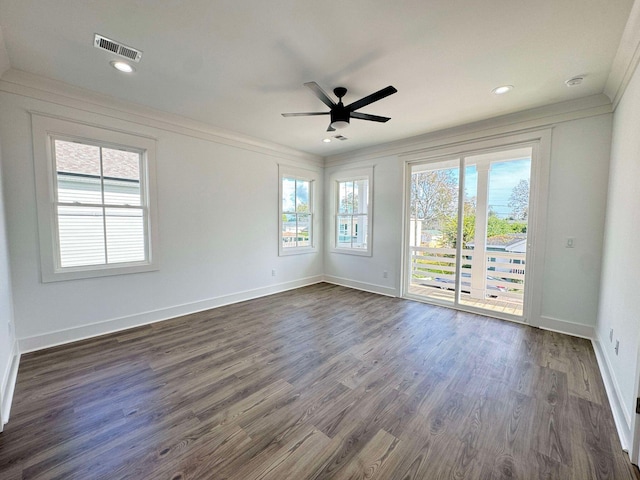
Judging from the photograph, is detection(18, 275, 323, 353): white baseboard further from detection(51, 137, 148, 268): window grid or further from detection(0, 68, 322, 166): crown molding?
detection(0, 68, 322, 166): crown molding

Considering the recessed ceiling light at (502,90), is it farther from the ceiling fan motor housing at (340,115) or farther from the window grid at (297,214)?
the window grid at (297,214)

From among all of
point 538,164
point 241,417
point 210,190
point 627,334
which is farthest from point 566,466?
point 210,190

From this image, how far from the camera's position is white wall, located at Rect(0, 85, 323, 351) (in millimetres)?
2619

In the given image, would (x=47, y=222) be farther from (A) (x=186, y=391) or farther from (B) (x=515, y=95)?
(B) (x=515, y=95)

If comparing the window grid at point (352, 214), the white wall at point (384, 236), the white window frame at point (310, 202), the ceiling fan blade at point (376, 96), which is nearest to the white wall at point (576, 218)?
the white wall at point (384, 236)

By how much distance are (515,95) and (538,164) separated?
0.98m

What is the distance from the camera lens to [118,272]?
319cm

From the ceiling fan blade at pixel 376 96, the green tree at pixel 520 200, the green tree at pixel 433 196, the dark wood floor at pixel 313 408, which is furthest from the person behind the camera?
the green tree at pixel 433 196

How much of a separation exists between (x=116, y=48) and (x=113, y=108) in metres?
1.19

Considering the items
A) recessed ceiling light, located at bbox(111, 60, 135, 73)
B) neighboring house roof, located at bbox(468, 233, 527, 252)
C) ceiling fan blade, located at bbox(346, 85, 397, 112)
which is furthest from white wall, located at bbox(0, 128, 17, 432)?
neighboring house roof, located at bbox(468, 233, 527, 252)

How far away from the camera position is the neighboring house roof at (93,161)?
9.40 ft

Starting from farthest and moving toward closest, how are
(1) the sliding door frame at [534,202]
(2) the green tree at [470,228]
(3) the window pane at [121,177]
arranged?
(2) the green tree at [470,228] → (1) the sliding door frame at [534,202] → (3) the window pane at [121,177]

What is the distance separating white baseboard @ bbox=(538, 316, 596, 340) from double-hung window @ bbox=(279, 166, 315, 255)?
3896 millimetres

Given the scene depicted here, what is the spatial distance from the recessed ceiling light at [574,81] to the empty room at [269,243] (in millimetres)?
22
